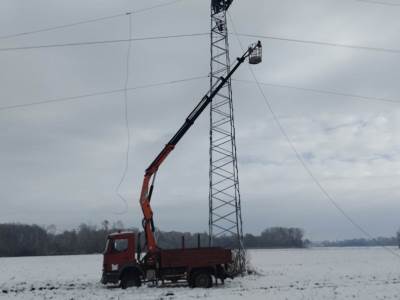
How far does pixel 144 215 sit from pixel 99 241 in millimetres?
84676

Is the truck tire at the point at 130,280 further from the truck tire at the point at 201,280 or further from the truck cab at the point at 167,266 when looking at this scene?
the truck tire at the point at 201,280

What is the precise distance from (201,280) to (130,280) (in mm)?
3295

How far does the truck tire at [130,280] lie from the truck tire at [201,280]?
100 inches

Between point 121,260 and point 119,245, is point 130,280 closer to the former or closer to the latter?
point 121,260

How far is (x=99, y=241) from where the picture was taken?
4075 inches

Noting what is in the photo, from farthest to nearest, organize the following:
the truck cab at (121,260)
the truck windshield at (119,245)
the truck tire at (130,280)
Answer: the truck windshield at (119,245) → the truck cab at (121,260) → the truck tire at (130,280)

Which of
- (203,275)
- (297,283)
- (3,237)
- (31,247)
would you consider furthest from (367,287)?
(3,237)

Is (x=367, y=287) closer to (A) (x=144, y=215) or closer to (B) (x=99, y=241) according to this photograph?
(A) (x=144, y=215)

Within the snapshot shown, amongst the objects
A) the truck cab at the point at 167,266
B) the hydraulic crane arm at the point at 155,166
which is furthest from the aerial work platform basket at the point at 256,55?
the truck cab at the point at 167,266

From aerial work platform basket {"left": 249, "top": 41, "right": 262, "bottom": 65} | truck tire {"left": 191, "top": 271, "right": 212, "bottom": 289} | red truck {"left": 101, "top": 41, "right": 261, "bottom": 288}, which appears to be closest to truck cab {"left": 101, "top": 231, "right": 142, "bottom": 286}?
red truck {"left": 101, "top": 41, "right": 261, "bottom": 288}

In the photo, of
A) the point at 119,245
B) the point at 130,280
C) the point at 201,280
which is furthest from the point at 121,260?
the point at 201,280

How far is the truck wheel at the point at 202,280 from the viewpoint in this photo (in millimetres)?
21359

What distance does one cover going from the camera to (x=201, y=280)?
70.3ft

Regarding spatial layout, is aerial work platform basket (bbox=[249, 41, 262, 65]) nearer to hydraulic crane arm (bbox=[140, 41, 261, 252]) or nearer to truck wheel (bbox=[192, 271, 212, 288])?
hydraulic crane arm (bbox=[140, 41, 261, 252])
